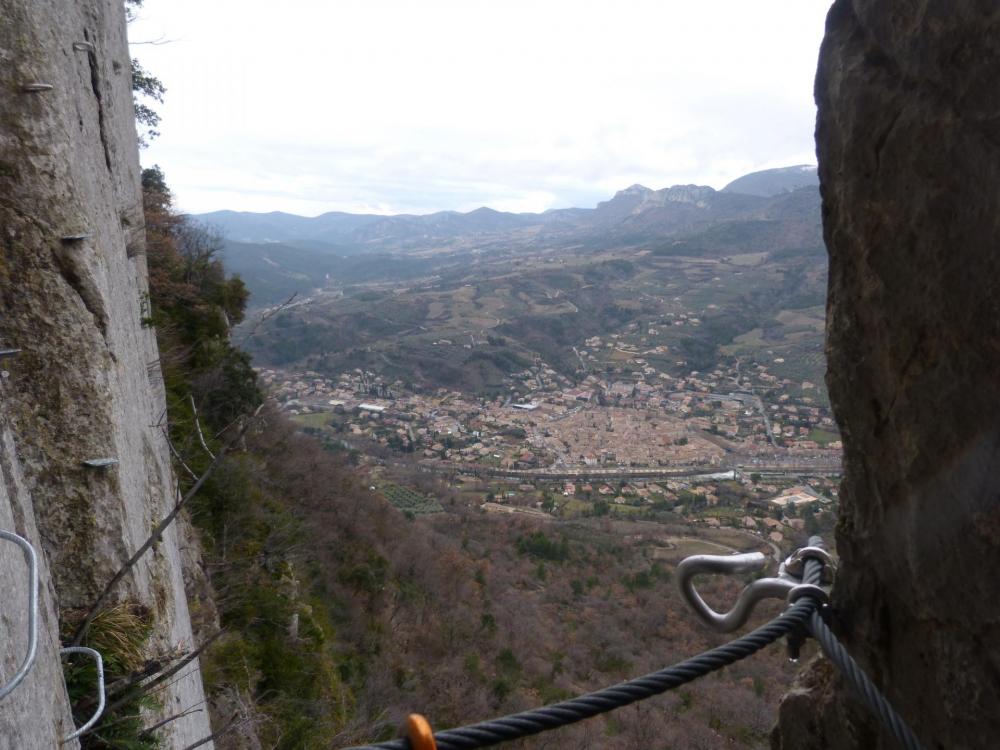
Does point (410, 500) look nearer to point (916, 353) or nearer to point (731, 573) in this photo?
point (731, 573)

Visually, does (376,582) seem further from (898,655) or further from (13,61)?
(898,655)

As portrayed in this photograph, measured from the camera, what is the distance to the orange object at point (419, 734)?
119cm

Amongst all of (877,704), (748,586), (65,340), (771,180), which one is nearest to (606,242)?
(771,180)

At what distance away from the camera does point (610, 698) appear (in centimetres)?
145

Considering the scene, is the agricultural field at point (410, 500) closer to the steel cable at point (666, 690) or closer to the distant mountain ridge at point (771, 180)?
the steel cable at point (666, 690)

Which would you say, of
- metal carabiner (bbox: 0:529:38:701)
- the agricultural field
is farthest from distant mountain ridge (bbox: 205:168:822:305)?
metal carabiner (bbox: 0:529:38:701)

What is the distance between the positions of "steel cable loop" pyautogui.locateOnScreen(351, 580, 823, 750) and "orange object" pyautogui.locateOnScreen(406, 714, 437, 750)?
28 millimetres

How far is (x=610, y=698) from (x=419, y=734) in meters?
0.47

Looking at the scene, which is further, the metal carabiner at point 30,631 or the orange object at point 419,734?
the metal carabiner at point 30,631

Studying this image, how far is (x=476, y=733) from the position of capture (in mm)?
1332

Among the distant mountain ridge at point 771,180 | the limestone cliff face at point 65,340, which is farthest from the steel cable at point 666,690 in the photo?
the distant mountain ridge at point 771,180

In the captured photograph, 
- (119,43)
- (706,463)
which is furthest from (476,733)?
(706,463)

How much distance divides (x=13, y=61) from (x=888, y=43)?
16.8 ft

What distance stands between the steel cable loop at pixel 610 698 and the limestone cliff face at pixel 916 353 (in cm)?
24
